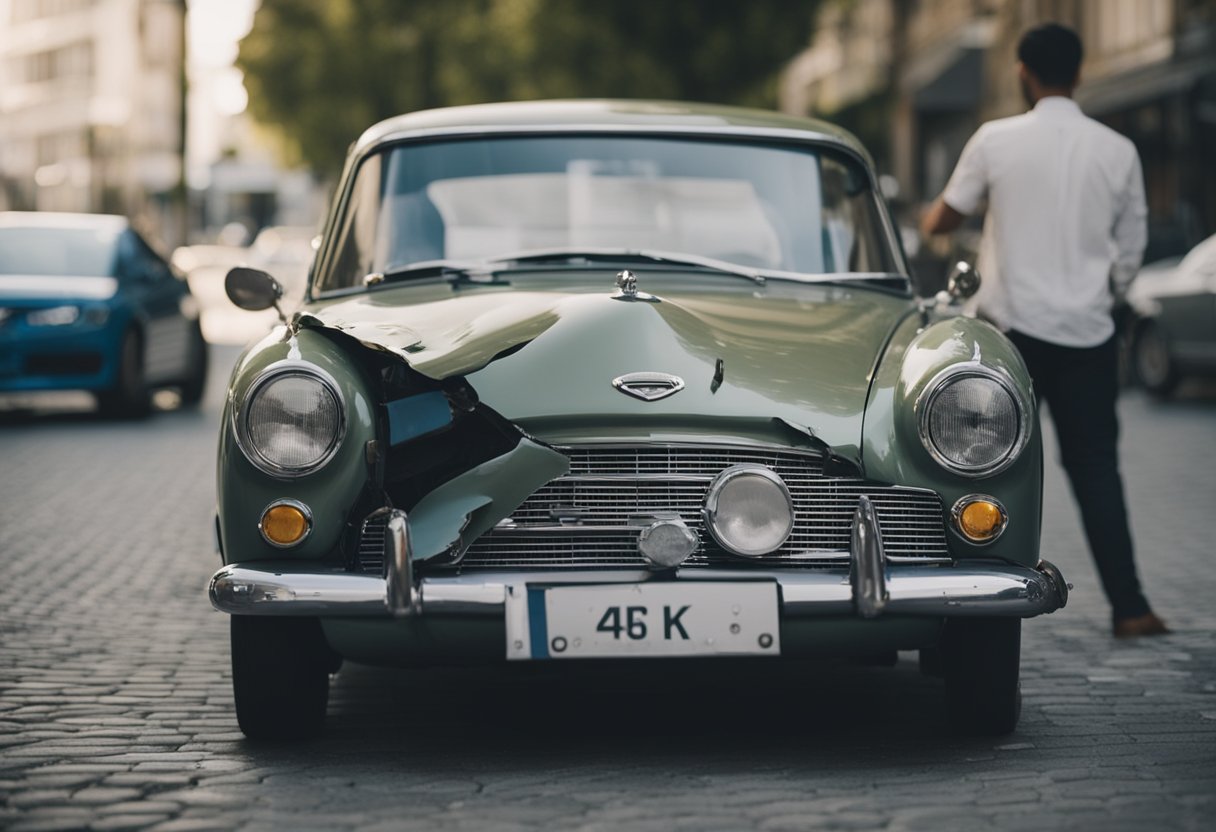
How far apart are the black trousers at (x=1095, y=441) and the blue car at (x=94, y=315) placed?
30.5 feet

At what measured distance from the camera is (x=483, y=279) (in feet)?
18.7

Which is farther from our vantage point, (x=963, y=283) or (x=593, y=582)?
(x=963, y=283)

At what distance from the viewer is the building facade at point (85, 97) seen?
315 feet

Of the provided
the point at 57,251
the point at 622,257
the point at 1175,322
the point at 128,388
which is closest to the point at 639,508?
the point at 622,257

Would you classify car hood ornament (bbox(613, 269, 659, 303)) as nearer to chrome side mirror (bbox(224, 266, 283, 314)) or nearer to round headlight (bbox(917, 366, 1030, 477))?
round headlight (bbox(917, 366, 1030, 477))

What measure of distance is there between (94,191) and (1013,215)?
70447 millimetres

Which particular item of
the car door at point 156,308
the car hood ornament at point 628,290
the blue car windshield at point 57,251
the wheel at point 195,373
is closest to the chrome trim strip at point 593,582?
the car hood ornament at point 628,290

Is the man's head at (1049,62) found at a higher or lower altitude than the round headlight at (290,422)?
higher

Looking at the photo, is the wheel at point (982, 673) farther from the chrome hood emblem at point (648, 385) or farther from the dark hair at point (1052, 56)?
the dark hair at point (1052, 56)

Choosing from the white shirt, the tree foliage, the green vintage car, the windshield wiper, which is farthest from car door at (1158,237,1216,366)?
the tree foliage

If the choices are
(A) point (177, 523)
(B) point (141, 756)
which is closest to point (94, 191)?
(A) point (177, 523)

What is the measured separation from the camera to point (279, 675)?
4848 mm

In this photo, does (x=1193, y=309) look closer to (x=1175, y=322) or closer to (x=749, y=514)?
(x=1175, y=322)

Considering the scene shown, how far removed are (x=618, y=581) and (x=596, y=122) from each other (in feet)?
6.83
